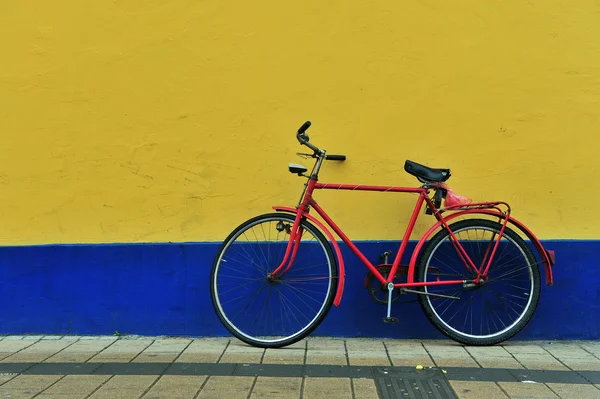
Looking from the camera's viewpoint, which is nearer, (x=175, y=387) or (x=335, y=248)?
(x=175, y=387)

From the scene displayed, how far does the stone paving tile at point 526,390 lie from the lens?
3.12 metres

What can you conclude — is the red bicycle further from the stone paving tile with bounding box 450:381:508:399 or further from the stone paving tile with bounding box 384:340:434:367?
the stone paving tile with bounding box 450:381:508:399

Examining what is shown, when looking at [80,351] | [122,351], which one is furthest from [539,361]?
[80,351]

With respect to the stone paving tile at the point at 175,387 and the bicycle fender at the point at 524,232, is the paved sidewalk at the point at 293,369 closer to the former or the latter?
the stone paving tile at the point at 175,387

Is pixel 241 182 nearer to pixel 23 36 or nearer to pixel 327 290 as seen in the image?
pixel 327 290

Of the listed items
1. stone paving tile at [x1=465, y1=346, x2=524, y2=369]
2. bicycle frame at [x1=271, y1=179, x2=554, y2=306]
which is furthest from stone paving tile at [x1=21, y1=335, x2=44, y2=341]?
stone paving tile at [x1=465, y1=346, x2=524, y2=369]

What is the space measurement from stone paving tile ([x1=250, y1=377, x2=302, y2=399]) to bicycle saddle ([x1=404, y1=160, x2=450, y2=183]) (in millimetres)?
1624

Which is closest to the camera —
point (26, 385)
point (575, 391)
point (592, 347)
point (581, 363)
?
point (575, 391)

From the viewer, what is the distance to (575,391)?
10.5 ft

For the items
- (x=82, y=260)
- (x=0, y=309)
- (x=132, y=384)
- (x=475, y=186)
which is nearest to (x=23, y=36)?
(x=82, y=260)

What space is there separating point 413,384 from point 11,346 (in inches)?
113

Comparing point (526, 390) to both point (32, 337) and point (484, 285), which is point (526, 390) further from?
point (32, 337)

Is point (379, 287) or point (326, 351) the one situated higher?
point (379, 287)

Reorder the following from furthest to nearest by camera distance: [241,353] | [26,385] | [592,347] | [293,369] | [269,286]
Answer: [269,286] → [592,347] → [241,353] → [293,369] → [26,385]
